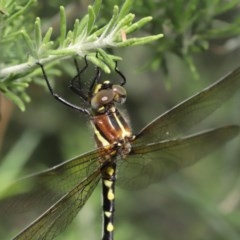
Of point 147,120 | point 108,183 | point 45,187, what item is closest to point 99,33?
point 45,187

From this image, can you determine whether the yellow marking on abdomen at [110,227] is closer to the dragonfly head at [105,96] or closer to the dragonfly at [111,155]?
the dragonfly at [111,155]

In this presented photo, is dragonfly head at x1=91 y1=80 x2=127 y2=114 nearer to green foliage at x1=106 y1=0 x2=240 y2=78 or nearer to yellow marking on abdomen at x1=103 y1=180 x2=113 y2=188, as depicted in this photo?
green foliage at x1=106 y1=0 x2=240 y2=78

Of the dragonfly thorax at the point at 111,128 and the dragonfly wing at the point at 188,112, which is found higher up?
the dragonfly thorax at the point at 111,128

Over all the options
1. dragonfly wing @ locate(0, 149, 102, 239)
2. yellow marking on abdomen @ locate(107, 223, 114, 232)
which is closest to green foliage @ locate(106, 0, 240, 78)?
dragonfly wing @ locate(0, 149, 102, 239)

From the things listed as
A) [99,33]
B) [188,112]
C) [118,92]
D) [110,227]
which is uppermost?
[99,33]

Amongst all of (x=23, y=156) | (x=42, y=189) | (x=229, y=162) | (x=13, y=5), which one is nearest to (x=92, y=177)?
(x=42, y=189)

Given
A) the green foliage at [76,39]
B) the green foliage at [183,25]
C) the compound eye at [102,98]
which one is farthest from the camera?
the compound eye at [102,98]

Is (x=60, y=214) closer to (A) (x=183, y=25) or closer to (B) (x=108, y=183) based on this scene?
(B) (x=108, y=183)

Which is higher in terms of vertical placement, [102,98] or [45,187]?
[102,98]

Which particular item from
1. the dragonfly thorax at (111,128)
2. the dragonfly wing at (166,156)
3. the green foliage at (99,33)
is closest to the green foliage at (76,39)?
the green foliage at (99,33)
